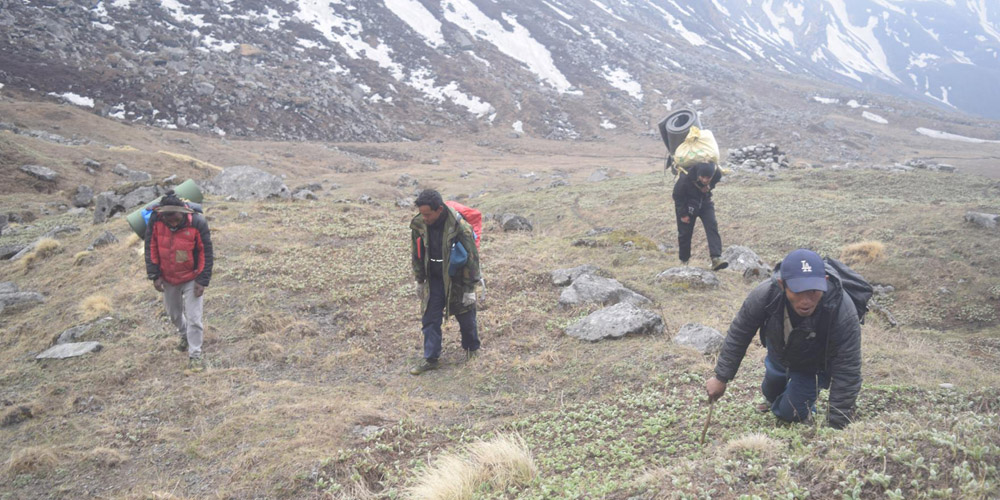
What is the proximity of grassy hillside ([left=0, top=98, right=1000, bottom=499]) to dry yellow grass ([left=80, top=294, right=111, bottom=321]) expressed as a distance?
0.08 feet

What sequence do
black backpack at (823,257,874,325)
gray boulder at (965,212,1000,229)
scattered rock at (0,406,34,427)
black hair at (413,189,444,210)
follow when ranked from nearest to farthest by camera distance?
black backpack at (823,257,874,325) < scattered rock at (0,406,34,427) < black hair at (413,189,444,210) < gray boulder at (965,212,1000,229)

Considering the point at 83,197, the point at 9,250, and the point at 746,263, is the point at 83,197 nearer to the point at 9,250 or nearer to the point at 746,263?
the point at 9,250

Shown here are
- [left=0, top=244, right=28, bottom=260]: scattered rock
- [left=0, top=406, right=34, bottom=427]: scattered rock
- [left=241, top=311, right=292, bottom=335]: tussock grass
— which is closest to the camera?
[left=0, top=406, right=34, bottom=427]: scattered rock

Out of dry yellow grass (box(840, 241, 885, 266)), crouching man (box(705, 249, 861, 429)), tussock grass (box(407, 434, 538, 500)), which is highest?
crouching man (box(705, 249, 861, 429))

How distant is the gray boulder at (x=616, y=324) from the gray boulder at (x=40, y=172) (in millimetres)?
20443

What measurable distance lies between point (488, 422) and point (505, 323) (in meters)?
2.65

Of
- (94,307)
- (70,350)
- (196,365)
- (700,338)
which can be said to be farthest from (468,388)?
(94,307)

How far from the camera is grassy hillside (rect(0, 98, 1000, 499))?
3203mm

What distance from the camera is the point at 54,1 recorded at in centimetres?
3812

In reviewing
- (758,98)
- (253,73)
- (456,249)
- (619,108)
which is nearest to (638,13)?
(758,98)

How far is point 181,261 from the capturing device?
6.22 metres

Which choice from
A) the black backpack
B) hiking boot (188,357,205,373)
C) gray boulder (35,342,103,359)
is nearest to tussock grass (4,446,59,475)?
hiking boot (188,357,205,373)

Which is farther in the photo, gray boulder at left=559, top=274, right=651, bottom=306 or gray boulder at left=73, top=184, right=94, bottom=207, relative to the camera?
gray boulder at left=73, top=184, right=94, bottom=207

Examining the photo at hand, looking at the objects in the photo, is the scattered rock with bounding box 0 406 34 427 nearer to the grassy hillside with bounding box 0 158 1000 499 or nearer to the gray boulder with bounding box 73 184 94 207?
the grassy hillside with bounding box 0 158 1000 499
